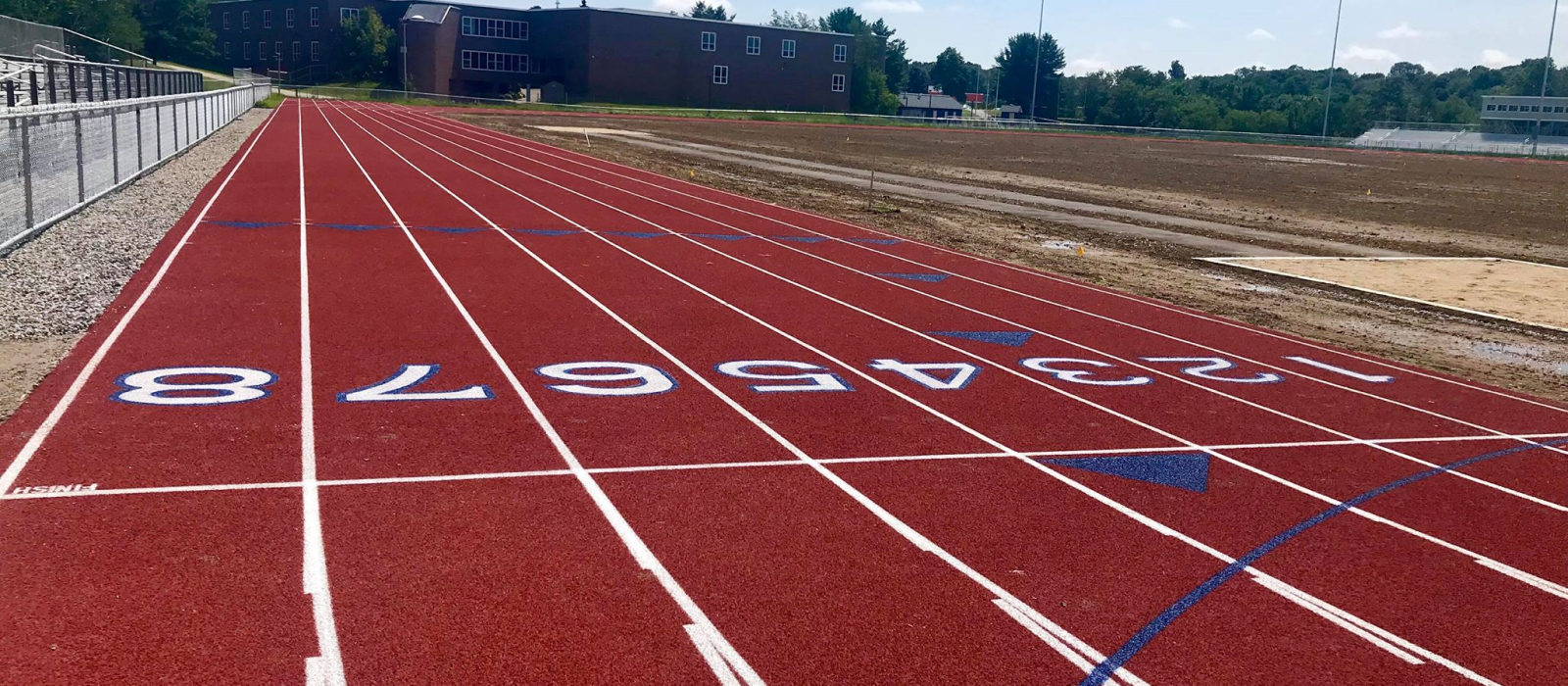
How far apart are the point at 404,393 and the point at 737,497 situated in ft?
9.96

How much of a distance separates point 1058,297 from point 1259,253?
7.62 m

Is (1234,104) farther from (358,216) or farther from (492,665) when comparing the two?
(492,665)

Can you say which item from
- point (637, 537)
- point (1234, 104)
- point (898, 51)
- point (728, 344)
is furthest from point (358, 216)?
point (898, 51)

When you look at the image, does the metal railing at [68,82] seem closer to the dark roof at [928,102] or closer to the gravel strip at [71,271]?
the gravel strip at [71,271]

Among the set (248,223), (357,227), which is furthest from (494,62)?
(248,223)

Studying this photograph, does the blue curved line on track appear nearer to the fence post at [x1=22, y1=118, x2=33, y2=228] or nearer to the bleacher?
the fence post at [x1=22, y1=118, x2=33, y2=228]

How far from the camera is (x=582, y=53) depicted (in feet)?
278

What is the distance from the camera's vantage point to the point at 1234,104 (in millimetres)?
140000

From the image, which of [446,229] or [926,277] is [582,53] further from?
[926,277]

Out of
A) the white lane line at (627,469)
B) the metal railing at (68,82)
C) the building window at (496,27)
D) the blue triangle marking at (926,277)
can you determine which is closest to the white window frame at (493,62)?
the building window at (496,27)

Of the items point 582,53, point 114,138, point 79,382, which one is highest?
point 582,53

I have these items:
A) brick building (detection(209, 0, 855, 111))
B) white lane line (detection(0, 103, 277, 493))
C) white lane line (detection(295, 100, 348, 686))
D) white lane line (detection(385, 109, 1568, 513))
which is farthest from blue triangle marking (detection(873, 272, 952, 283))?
brick building (detection(209, 0, 855, 111))

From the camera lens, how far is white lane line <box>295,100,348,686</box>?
439 cm

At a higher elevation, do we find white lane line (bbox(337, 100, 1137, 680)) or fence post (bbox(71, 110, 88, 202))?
fence post (bbox(71, 110, 88, 202))
